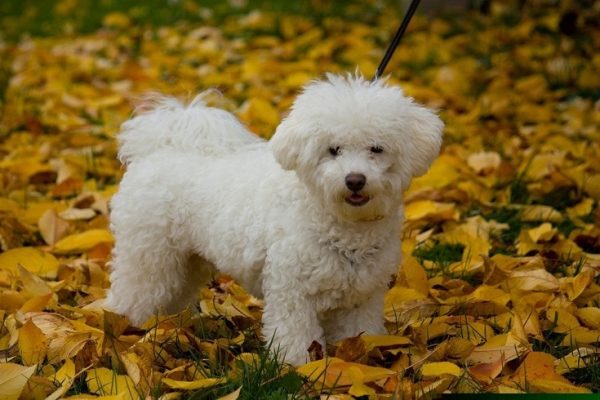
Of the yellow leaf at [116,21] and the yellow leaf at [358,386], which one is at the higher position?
the yellow leaf at [358,386]

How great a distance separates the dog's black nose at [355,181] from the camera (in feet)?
10.4

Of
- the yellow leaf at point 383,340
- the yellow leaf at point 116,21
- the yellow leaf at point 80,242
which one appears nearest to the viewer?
the yellow leaf at point 383,340

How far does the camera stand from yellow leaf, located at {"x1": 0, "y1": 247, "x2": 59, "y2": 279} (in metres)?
4.50

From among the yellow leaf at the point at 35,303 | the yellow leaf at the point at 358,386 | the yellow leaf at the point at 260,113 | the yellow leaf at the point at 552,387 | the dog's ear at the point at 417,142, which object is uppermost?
the dog's ear at the point at 417,142

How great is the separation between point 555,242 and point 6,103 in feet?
15.1

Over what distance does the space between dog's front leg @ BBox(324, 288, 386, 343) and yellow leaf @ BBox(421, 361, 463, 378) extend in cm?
36

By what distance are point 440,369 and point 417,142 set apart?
74 cm

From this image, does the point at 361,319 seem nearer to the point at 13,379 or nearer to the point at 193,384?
the point at 193,384

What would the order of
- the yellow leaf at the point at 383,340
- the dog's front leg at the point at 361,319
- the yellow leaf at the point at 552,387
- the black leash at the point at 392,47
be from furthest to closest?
1. the black leash at the point at 392,47
2. the dog's front leg at the point at 361,319
3. the yellow leaf at the point at 383,340
4. the yellow leaf at the point at 552,387

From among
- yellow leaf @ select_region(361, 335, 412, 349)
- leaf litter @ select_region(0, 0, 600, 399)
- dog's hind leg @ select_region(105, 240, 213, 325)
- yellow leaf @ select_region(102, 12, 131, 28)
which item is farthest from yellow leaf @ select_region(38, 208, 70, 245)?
yellow leaf @ select_region(102, 12, 131, 28)

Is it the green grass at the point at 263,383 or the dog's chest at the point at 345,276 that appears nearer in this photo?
→ the green grass at the point at 263,383

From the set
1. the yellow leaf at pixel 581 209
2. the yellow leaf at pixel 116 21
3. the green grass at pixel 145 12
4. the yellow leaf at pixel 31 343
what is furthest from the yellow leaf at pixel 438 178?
the yellow leaf at pixel 116 21

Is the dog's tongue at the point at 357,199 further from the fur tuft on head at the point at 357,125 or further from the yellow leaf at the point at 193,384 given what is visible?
the yellow leaf at the point at 193,384

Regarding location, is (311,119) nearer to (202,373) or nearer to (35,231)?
(202,373)
